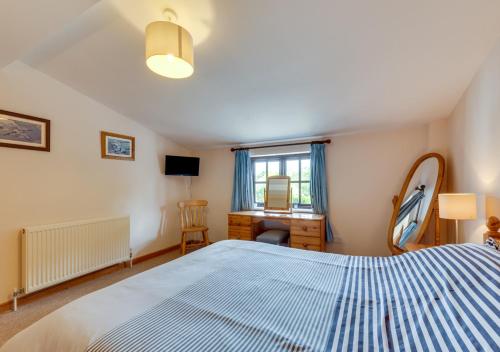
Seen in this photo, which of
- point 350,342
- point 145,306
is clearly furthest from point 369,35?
point 145,306

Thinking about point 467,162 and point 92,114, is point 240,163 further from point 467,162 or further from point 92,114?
point 467,162

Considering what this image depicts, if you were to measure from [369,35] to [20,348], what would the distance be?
99.7 inches

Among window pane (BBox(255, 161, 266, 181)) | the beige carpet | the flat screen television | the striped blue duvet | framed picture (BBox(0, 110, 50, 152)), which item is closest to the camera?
the striped blue duvet

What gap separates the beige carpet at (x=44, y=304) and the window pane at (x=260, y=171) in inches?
91.9

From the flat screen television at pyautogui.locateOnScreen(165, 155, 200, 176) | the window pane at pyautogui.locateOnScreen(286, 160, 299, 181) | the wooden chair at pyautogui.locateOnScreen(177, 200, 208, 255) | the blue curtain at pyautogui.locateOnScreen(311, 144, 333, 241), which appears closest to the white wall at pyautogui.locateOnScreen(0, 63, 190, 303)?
the flat screen television at pyautogui.locateOnScreen(165, 155, 200, 176)

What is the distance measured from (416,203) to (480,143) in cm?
106

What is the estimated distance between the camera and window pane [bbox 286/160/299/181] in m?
3.69

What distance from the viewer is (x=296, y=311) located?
97 centimetres

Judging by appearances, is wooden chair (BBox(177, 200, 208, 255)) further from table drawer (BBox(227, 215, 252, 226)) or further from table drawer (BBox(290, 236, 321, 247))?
table drawer (BBox(290, 236, 321, 247))

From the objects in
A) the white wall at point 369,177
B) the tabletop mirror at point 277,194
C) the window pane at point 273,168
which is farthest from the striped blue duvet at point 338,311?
the window pane at point 273,168

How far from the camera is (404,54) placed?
167cm

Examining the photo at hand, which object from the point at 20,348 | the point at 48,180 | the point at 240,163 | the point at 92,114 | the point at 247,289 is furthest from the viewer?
the point at 240,163

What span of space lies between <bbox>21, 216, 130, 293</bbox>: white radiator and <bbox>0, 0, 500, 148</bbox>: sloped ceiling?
1647mm

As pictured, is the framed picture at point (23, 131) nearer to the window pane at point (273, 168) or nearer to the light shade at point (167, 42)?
the light shade at point (167, 42)
